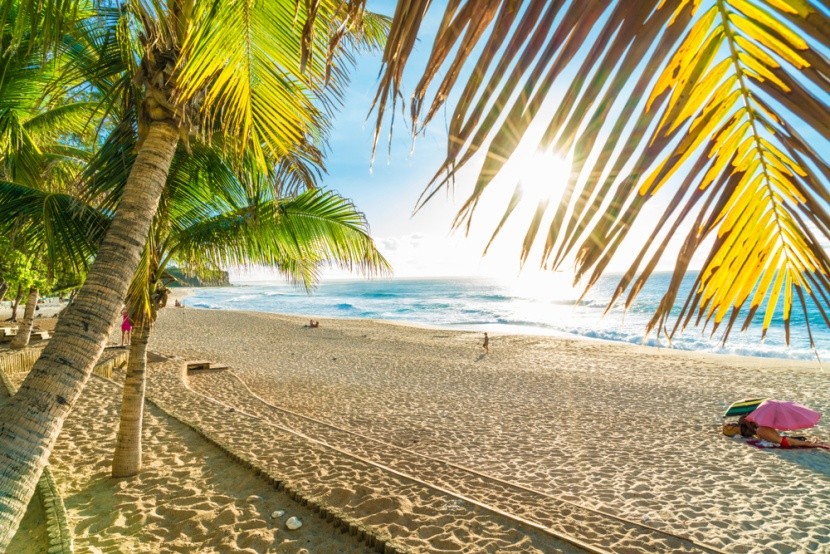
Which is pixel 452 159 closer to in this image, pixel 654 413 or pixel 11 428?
pixel 11 428

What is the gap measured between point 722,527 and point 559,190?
6055mm

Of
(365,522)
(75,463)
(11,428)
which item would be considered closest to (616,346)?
(365,522)

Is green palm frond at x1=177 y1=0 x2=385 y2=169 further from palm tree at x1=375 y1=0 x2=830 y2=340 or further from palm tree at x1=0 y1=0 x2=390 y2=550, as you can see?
palm tree at x1=375 y1=0 x2=830 y2=340

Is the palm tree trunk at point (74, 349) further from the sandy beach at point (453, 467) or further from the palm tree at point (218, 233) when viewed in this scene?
the sandy beach at point (453, 467)

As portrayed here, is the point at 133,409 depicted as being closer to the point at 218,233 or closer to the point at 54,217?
the point at 218,233

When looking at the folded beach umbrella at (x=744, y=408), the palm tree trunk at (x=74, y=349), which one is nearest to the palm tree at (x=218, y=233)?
the palm tree trunk at (x=74, y=349)

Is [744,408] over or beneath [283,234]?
beneath

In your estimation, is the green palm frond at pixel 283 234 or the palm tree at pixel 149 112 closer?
the palm tree at pixel 149 112

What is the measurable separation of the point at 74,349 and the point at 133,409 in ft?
9.94

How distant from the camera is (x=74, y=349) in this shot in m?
2.09

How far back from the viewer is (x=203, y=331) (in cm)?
2328

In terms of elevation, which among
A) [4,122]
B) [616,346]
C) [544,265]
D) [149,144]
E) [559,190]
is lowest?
[616,346]

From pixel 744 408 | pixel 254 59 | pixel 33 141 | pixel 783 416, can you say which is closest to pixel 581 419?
pixel 744 408

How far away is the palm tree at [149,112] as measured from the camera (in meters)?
1.90
